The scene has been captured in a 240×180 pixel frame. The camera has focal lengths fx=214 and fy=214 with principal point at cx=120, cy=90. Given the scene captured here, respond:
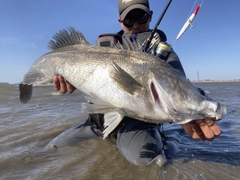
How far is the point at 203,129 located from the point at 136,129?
1.32 metres

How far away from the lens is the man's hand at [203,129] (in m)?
2.20

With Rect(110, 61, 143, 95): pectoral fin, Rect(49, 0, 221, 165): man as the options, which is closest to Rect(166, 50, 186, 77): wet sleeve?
Rect(49, 0, 221, 165): man

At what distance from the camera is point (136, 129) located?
11.1ft

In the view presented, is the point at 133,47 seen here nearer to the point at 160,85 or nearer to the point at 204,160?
the point at 160,85

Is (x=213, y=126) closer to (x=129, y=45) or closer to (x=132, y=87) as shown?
(x=132, y=87)

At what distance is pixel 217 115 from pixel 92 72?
1525mm

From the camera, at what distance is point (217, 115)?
2.09 meters

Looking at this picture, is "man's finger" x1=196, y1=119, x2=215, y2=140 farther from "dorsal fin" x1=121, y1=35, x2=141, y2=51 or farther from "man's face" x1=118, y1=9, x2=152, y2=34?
"man's face" x1=118, y1=9, x2=152, y2=34

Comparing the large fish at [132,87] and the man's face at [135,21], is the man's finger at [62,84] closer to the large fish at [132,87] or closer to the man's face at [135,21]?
the large fish at [132,87]

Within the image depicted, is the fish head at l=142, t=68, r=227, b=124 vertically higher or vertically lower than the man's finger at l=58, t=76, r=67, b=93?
lower

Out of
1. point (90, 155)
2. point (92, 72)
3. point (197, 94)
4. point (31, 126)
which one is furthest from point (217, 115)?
point (31, 126)

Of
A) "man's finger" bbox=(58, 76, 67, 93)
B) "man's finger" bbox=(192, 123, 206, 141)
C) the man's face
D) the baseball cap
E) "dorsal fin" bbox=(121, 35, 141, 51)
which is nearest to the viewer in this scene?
"man's finger" bbox=(192, 123, 206, 141)

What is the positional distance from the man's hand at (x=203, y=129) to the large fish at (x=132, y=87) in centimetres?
11

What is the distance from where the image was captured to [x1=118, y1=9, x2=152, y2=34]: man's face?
4.01 metres
